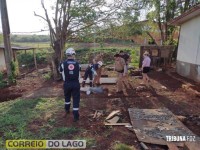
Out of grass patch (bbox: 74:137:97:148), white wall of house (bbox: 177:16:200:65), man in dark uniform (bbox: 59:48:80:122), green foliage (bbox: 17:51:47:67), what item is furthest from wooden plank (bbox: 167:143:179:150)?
green foliage (bbox: 17:51:47:67)

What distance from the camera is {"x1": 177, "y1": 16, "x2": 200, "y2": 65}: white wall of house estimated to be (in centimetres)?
1122

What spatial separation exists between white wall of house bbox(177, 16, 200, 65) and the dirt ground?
1.52 m

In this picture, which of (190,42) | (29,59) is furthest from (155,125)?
(29,59)

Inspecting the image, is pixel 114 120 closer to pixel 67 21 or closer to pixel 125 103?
pixel 125 103

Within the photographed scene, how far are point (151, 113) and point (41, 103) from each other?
3.90 metres

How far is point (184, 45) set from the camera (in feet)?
42.5

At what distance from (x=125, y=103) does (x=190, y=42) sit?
6.70 meters

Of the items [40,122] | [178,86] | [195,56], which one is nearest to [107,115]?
[40,122]

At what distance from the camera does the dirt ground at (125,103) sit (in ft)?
16.6

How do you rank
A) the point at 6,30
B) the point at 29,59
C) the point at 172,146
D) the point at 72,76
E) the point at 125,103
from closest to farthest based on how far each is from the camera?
1. the point at 172,146
2. the point at 72,76
3. the point at 125,103
4. the point at 6,30
5. the point at 29,59

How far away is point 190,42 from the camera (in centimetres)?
1212

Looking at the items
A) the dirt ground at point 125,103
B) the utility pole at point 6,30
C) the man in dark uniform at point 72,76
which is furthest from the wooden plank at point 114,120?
the utility pole at point 6,30

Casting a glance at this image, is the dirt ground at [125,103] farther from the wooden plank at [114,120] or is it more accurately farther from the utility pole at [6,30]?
the utility pole at [6,30]

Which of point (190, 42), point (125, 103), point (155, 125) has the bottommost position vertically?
point (125, 103)
